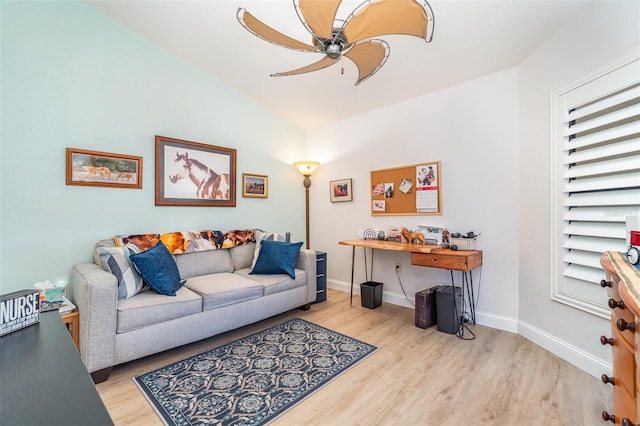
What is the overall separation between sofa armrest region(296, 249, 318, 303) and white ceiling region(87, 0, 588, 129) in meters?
2.00

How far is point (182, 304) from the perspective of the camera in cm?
232

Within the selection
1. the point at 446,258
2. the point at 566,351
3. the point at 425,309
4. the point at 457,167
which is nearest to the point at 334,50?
the point at 457,167

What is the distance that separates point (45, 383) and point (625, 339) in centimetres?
181

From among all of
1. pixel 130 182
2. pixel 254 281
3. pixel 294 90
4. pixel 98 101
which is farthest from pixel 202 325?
pixel 294 90

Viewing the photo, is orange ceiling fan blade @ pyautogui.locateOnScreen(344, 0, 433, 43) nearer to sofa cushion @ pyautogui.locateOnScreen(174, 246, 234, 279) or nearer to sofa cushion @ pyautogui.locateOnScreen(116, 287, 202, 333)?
sofa cushion @ pyautogui.locateOnScreen(116, 287, 202, 333)

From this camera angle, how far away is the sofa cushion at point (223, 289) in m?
2.50

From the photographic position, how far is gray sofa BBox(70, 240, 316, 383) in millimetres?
1953

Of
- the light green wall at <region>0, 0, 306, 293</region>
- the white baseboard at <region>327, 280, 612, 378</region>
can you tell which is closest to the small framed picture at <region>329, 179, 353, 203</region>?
the white baseboard at <region>327, 280, 612, 378</region>

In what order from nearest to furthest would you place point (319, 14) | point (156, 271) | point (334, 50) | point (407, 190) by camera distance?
point (319, 14), point (334, 50), point (156, 271), point (407, 190)

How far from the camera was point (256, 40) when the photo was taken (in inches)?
108

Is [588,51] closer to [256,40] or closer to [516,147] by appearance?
[516,147]

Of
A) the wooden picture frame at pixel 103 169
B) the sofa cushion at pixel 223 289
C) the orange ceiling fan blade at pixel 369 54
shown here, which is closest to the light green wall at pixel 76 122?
the wooden picture frame at pixel 103 169

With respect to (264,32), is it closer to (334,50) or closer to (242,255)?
(334,50)

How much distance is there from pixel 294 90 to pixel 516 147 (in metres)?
2.50
